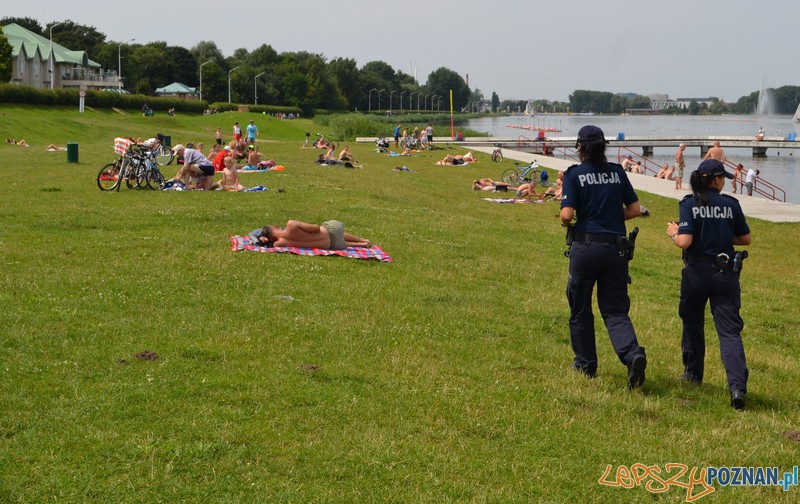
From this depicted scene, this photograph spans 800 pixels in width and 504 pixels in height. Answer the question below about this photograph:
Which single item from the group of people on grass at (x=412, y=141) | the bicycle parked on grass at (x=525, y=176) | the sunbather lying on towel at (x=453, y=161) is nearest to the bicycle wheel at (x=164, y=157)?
the bicycle parked on grass at (x=525, y=176)

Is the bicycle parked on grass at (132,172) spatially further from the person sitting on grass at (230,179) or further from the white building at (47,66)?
the white building at (47,66)

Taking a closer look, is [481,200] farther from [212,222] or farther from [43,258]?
[43,258]

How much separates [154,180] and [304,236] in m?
8.64

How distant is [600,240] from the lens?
6.71 m

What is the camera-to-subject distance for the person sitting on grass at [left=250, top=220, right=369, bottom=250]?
12.5 metres

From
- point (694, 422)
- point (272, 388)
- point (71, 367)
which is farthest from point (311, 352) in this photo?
point (694, 422)

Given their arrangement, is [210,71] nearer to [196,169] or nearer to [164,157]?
[164,157]

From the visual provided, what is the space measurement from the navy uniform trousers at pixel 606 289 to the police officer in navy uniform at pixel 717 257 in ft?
1.75

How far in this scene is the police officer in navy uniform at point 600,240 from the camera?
672 cm

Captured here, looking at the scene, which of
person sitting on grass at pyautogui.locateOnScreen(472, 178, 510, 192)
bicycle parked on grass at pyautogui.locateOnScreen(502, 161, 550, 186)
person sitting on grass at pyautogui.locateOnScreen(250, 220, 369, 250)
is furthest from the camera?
bicycle parked on grass at pyautogui.locateOnScreen(502, 161, 550, 186)

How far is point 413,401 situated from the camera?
20.5 feet

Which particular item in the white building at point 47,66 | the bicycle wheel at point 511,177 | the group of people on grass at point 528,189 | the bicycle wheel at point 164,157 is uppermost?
the white building at point 47,66

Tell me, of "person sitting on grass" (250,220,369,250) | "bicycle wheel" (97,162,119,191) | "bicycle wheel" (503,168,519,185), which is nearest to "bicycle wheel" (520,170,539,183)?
"bicycle wheel" (503,168,519,185)

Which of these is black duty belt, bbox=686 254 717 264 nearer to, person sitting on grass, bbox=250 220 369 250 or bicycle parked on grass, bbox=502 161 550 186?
person sitting on grass, bbox=250 220 369 250
